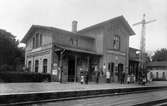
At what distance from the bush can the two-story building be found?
1103 mm

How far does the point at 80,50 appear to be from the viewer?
74.9 ft

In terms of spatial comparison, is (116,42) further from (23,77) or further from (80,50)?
(23,77)

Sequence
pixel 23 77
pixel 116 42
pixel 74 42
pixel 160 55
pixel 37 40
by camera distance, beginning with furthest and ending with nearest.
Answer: pixel 160 55
pixel 116 42
pixel 37 40
pixel 74 42
pixel 23 77

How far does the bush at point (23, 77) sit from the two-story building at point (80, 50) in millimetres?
1103

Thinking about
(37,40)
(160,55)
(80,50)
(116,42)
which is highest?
(160,55)

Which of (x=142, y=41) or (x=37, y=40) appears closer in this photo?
(x=37, y=40)

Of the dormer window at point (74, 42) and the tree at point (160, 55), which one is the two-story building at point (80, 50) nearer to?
the dormer window at point (74, 42)

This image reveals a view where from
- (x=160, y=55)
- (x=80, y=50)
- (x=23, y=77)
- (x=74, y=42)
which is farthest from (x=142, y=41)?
(x=160, y=55)

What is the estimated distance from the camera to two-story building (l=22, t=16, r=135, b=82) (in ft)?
73.5

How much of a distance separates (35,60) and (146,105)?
2029 centimetres

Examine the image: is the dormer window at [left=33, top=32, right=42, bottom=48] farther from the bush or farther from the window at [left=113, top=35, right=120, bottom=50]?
the window at [left=113, top=35, right=120, bottom=50]

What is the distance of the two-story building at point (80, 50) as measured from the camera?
22.4 metres

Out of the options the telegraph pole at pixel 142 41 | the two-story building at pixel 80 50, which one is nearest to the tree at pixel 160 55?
the telegraph pole at pixel 142 41

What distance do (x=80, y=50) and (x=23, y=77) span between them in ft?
22.4
